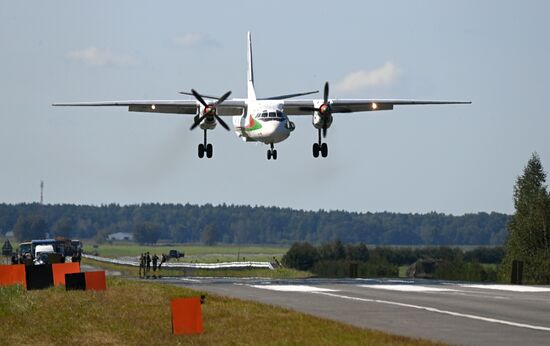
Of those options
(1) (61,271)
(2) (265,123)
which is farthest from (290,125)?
(1) (61,271)

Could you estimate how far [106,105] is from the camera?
7019cm

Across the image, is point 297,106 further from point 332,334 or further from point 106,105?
point 332,334

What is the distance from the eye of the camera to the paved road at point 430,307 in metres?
24.2

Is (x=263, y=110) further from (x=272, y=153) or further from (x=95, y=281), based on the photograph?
(x=95, y=281)

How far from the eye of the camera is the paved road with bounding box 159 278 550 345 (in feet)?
79.5

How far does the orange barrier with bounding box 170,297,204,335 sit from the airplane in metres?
37.8

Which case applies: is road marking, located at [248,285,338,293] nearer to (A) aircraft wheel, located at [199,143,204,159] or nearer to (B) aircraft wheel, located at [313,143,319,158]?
(B) aircraft wheel, located at [313,143,319,158]

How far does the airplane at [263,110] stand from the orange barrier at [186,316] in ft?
124

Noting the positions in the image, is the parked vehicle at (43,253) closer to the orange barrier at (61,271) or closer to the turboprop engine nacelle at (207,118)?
the turboprop engine nacelle at (207,118)

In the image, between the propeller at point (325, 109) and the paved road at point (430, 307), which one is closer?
the paved road at point (430, 307)

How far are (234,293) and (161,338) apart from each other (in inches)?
501

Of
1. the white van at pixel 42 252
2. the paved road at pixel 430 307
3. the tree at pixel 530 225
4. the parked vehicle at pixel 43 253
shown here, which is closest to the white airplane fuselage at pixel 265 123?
the parked vehicle at pixel 43 253

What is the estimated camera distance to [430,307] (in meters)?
31.0

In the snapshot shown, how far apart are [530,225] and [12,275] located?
65.5m
